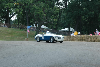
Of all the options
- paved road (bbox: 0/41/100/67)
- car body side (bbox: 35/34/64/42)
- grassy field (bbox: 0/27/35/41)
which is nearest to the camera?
paved road (bbox: 0/41/100/67)

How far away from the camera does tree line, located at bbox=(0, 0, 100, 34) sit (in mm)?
33781

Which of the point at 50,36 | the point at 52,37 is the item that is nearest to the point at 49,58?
the point at 52,37

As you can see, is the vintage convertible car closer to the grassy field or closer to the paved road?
the paved road

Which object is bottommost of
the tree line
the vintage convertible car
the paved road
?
the paved road

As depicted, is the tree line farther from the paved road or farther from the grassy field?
the paved road

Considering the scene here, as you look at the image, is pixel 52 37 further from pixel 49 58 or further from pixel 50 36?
pixel 49 58

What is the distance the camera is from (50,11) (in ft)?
115

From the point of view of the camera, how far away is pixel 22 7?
34.8m

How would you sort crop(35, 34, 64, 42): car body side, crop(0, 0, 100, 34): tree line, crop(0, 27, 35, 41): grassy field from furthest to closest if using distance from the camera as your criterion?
crop(0, 0, 100, 34): tree line → crop(0, 27, 35, 41): grassy field → crop(35, 34, 64, 42): car body side

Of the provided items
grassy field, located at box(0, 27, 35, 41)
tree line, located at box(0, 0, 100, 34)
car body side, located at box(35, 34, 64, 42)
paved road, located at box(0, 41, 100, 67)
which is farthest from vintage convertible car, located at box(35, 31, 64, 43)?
tree line, located at box(0, 0, 100, 34)

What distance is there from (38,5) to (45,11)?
5.91 ft

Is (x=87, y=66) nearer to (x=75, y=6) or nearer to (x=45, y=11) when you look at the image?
(x=45, y=11)

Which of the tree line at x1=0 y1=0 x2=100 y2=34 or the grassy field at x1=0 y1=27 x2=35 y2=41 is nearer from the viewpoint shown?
the grassy field at x1=0 y1=27 x2=35 y2=41

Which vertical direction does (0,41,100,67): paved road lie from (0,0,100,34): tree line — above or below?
below
